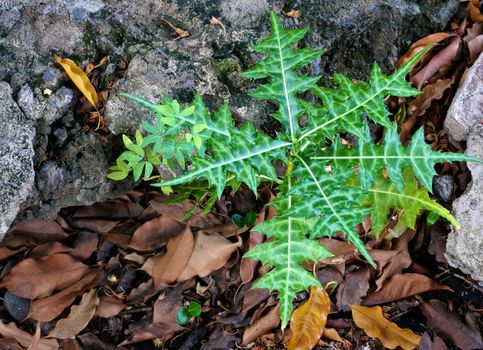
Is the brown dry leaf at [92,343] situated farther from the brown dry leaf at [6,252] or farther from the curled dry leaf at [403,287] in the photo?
the curled dry leaf at [403,287]

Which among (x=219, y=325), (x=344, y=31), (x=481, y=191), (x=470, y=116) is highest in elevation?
(x=344, y=31)

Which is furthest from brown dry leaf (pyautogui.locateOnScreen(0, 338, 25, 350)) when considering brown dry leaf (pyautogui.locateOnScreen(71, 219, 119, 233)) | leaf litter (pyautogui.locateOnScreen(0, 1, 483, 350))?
brown dry leaf (pyautogui.locateOnScreen(71, 219, 119, 233))

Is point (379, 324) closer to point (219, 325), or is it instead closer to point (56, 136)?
point (219, 325)

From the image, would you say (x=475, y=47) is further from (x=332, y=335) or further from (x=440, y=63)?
(x=332, y=335)

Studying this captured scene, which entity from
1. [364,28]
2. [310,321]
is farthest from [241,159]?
[364,28]

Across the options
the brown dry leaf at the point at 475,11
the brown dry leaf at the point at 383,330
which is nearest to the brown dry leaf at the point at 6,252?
the brown dry leaf at the point at 383,330

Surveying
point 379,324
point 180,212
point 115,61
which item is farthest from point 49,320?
point 379,324

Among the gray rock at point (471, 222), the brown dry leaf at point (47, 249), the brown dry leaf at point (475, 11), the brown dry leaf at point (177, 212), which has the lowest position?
the brown dry leaf at point (47, 249)
